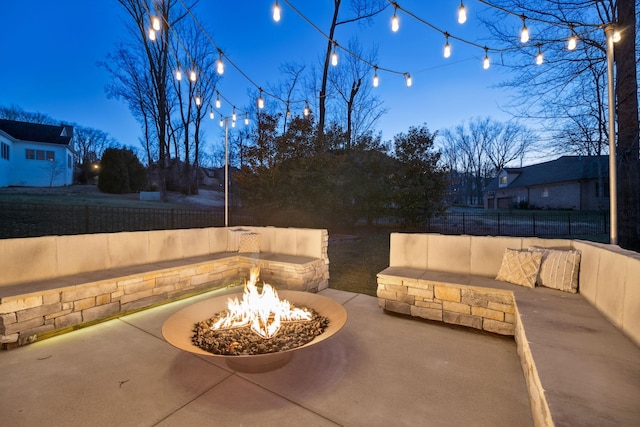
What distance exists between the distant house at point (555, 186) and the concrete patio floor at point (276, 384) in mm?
17252

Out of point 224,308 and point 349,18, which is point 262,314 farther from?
point 349,18

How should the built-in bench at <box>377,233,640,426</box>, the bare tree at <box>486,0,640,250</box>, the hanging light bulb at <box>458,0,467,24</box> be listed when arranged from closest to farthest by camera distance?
the built-in bench at <box>377,233,640,426</box> < the hanging light bulb at <box>458,0,467,24</box> < the bare tree at <box>486,0,640,250</box>

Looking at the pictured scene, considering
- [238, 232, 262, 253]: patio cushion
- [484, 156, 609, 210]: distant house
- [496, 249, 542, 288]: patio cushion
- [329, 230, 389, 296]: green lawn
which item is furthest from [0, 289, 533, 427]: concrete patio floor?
[484, 156, 609, 210]: distant house

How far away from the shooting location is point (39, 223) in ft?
27.5

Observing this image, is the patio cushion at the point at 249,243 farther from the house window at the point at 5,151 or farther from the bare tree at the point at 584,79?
the house window at the point at 5,151

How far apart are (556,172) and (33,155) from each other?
36866mm

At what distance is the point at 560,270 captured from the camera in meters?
2.97

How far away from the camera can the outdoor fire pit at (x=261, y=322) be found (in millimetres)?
2037

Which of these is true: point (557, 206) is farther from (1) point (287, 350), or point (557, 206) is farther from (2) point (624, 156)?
(1) point (287, 350)

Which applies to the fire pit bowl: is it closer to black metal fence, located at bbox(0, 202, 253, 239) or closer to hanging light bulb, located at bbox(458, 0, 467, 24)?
hanging light bulb, located at bbox(458, 0, 467, 24)

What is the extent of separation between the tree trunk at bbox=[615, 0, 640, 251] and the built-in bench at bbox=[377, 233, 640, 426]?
383 centimetres

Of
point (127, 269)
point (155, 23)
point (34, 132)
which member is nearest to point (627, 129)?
point (155, 23)

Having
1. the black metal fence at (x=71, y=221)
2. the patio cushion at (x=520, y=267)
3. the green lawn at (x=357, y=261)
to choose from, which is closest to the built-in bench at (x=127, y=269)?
the green lawn at (x=357, y=261)

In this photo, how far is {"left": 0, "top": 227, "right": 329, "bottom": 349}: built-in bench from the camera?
2854 millimetres
